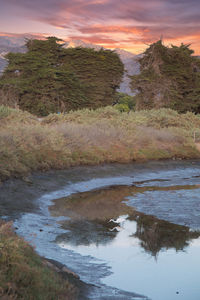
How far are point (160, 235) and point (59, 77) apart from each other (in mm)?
31836

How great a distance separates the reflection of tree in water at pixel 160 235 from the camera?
8.61 meters

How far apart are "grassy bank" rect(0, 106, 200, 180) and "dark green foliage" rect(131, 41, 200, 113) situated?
437 inches

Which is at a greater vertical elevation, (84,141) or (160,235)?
(84,141)

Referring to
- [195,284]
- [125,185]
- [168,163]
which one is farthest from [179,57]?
[195,284]

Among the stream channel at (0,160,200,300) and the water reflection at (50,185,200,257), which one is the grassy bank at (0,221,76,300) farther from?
the water reflection at (50,185,200,257)

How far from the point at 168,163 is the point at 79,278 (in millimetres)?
15139

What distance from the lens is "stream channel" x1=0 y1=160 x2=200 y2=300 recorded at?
6.72 metres

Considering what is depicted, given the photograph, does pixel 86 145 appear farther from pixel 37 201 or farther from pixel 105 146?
pixel 37 201

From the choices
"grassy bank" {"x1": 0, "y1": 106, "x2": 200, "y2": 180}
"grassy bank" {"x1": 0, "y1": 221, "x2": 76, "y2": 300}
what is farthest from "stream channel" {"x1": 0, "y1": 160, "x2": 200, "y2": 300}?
"grassy bank" {"x1": 0, "y1": 106, "x2": 200, "y2": 180}

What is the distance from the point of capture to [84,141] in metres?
19.7

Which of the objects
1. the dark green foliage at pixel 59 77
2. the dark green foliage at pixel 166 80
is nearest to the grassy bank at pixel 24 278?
the dark green foliage at pixel 59 77

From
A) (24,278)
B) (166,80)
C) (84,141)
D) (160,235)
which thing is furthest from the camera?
(166,80)

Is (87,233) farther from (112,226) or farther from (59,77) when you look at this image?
(59,77)

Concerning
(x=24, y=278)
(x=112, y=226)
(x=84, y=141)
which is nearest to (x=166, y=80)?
(x=84, y=141)
